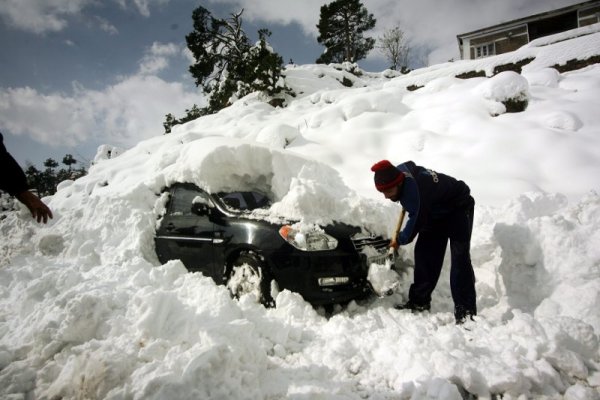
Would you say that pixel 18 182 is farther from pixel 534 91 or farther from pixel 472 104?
pixel 534 91

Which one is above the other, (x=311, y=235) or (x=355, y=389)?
(x=311, y=235)

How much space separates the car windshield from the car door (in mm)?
248

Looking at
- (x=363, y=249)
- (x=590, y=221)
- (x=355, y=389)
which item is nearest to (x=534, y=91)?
(x=590, y=221)

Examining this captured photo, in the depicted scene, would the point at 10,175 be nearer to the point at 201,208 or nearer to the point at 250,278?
the point at 201,208

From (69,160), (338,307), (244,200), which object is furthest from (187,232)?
(69,160)

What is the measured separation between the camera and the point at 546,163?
546cm

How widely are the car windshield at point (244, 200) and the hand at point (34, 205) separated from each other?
6.05 ft

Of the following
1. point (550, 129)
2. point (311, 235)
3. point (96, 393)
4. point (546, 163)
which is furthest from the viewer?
point (550, 129)

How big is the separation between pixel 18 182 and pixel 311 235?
2570 millimetres

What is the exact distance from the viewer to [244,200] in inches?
167

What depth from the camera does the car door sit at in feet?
12.6

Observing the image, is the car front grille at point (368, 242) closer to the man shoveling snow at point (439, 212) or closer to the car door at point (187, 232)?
the man shoveling snow at point (439, 212)

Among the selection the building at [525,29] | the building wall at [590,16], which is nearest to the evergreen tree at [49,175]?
the building at [525,29]

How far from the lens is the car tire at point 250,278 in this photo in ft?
10.9
